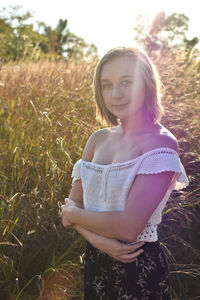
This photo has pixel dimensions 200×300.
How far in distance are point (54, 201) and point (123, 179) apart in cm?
96

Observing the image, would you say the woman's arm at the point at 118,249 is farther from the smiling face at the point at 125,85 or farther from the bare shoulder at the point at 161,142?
the smiling face at the point at 125,85

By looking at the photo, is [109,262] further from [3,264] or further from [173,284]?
[173,284]

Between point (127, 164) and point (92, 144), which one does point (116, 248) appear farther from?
point (92, 144)

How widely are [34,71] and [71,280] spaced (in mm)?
2643

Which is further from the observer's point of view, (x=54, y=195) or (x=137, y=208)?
(x=54, y=195)

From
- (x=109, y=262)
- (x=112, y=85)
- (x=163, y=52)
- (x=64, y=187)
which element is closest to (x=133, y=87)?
(x=112, y=85)

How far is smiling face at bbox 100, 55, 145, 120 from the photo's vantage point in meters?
1.33

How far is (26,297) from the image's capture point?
1.95 m

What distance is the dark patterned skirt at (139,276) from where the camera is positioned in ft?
4.40

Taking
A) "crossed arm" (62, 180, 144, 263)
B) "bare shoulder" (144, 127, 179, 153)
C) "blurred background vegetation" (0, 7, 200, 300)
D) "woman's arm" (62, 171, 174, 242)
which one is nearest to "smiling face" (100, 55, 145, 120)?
"bare shoulder" (144, 127, 179, 153)

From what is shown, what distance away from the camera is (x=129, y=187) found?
1.27 meters

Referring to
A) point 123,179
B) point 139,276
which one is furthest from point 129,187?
point 139,276

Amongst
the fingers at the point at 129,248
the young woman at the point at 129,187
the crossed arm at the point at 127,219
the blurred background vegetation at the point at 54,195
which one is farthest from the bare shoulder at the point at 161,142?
the blurred background vegetation at the point at 54,195

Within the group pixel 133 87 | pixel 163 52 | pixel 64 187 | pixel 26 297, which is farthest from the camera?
pixel 163 52
